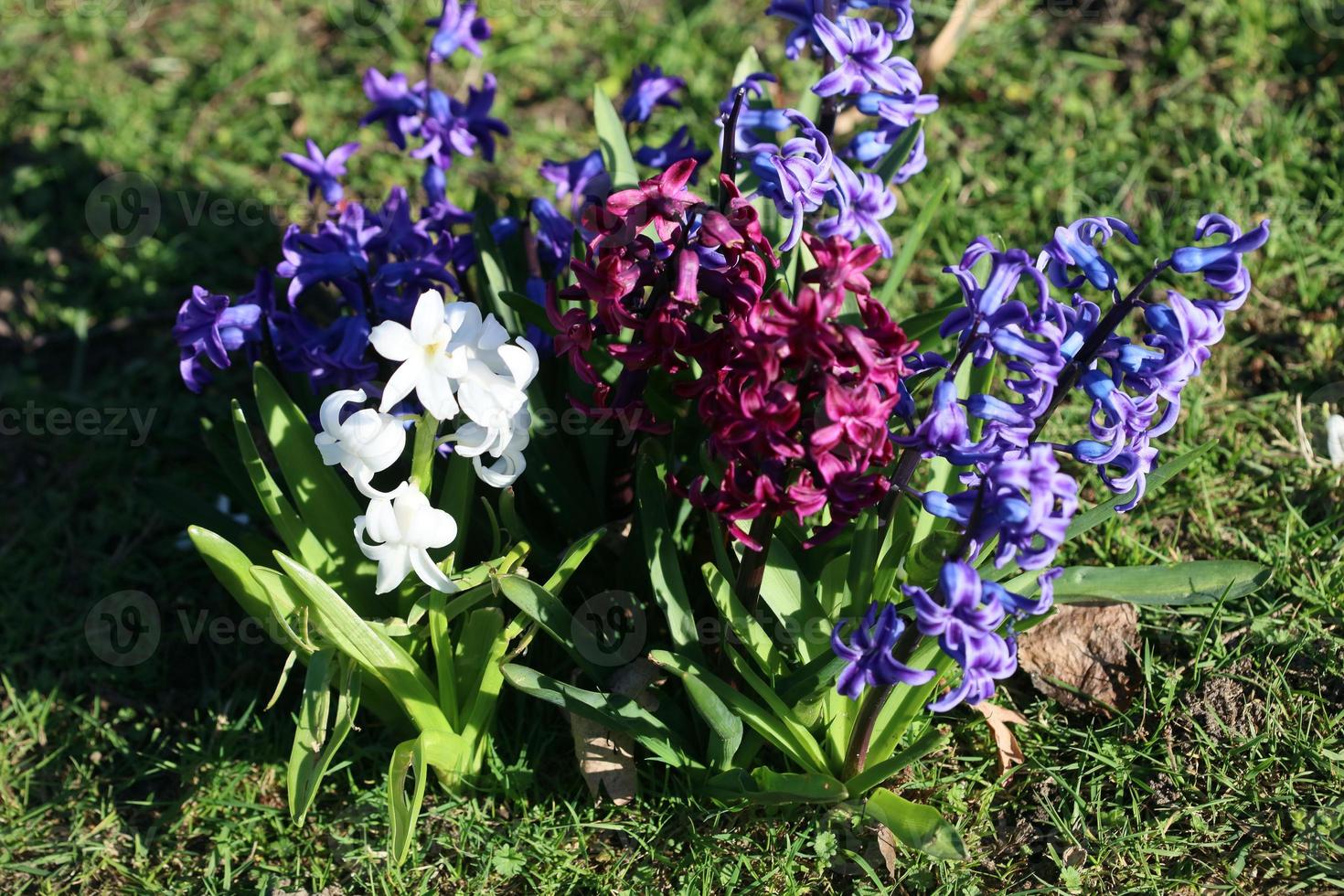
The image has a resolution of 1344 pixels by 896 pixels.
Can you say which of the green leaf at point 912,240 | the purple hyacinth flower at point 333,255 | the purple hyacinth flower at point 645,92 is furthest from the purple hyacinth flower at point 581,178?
the green leaf at point 912,240

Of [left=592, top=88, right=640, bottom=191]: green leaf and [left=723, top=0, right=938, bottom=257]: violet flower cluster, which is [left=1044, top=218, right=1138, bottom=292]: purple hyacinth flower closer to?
[left=723, top=0, right=938, bottom=257]: violet flower cluster

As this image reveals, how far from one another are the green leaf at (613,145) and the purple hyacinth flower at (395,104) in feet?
1.42

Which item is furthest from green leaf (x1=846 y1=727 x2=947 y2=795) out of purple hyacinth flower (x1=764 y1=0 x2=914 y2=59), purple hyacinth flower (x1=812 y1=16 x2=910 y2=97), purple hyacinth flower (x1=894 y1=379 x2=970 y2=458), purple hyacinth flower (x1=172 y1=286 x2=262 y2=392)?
purple hyacinth flower (x1=172 y1=286 x2=262 y2=392)

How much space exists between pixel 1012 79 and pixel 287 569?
305 cm

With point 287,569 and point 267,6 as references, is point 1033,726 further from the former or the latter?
point 267,6

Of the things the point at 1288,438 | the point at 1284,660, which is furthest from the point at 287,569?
the point at 1288,438

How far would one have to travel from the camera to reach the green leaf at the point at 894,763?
2.10 m

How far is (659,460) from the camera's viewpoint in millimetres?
2418

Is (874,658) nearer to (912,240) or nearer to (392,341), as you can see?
(392,341)

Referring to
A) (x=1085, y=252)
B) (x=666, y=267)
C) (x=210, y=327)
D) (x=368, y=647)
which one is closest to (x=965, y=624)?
(x=1085, y=252)

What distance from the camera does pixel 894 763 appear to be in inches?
87.0

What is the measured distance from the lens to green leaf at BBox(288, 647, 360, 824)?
7.48ft

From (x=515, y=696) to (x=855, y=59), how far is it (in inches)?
62.9

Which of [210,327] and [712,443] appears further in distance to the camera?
[210,327]
